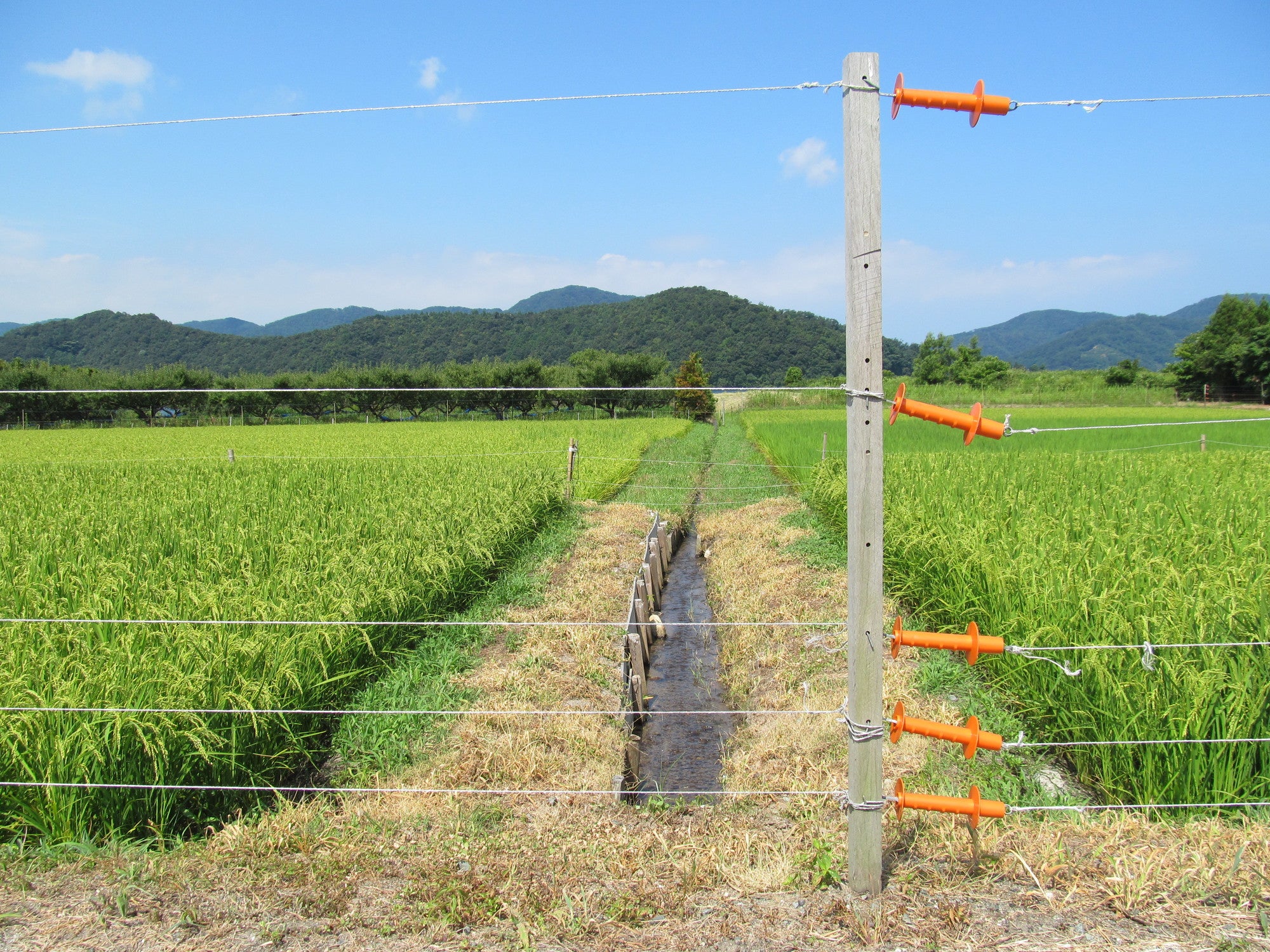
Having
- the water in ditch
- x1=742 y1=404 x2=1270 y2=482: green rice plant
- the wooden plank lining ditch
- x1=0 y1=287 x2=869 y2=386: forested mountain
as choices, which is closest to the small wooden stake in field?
the wooden plank lining ditch

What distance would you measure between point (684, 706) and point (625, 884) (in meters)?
3.38

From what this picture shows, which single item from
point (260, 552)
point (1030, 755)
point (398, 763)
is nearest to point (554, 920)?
point (398, 763)

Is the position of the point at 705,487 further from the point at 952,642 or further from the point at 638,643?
the point at 952,642

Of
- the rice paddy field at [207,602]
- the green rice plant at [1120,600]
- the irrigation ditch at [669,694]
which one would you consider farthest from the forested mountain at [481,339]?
the green rice plant at [1120,600]

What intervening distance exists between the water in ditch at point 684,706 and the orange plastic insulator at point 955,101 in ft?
8.54

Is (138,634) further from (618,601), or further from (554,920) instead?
(618,601)

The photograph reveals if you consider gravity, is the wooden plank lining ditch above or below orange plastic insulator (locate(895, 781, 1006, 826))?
below

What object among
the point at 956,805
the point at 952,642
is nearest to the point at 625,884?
the point at 956,805

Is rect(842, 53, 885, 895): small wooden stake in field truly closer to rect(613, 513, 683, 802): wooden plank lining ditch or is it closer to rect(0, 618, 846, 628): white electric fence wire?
rect(0, 618, 846, 628): white electric fence wire

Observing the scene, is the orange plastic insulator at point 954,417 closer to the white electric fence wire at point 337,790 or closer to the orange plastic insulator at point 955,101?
the orange plastic insulator at point 955,101

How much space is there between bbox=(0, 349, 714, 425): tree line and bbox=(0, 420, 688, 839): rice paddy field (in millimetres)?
19961

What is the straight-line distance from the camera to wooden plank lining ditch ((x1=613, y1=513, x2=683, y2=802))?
449 cm

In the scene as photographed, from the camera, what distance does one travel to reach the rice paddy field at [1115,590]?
3084mm

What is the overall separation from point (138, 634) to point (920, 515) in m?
6.28
